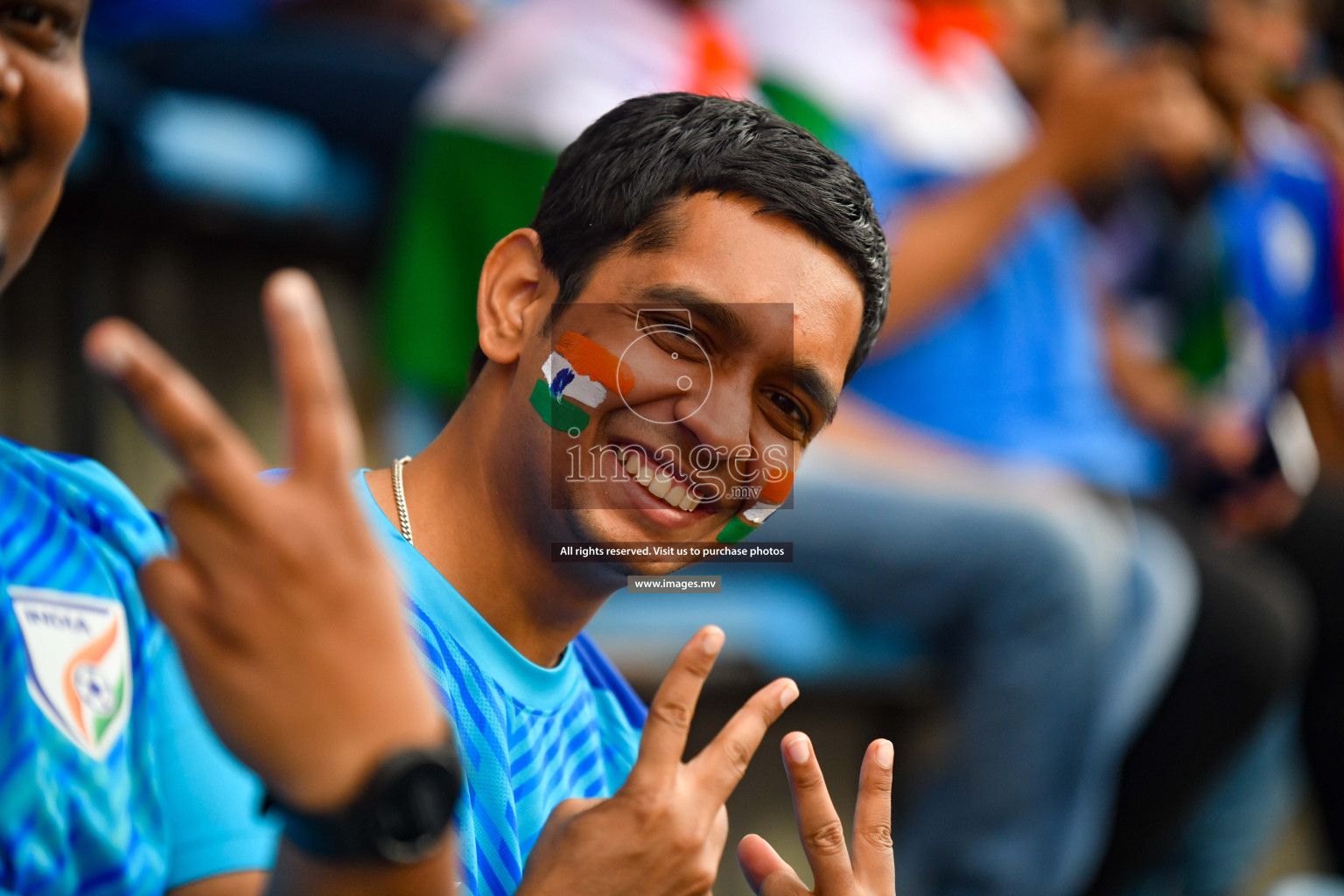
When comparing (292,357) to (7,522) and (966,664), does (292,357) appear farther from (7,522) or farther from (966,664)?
(966,664)

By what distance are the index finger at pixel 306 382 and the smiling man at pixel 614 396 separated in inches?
3.3

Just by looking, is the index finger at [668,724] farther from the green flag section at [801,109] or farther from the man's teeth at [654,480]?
the green flag section at [801,109]

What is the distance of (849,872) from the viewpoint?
0.32 metres

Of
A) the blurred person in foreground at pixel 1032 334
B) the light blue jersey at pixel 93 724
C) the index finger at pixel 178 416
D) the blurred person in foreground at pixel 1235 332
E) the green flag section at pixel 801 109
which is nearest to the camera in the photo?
the index finger at pixel 178 416

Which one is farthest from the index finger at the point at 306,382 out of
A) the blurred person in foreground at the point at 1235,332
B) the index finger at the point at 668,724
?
the blurred person in foreground at the point at 1235,332

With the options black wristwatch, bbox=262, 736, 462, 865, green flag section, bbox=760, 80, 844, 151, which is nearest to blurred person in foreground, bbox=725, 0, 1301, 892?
green flag section, bbox=760, 80, 844, 151

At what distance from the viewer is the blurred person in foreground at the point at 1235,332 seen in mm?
1316

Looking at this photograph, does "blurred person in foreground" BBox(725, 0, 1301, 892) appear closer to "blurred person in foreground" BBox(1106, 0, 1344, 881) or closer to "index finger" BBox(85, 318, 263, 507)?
"blurred person in foreground" BBox(1106, 0, 1344, 881)

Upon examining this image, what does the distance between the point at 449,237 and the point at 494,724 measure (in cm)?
21

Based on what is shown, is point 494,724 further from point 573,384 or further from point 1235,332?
point 1235,332

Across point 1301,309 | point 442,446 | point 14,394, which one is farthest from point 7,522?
A: point 1301,309

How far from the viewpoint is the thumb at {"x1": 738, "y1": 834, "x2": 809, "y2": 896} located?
33 cm

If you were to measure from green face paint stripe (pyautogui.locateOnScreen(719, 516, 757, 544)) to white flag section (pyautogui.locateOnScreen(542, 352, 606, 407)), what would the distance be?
5 cm

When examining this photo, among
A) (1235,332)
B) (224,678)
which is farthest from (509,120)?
(1235,332)
